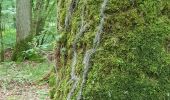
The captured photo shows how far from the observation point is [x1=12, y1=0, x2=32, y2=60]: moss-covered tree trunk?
48.5ft

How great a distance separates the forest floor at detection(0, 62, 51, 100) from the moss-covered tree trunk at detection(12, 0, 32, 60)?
2.41 metres

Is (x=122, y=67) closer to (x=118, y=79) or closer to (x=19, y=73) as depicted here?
(x=118, y=79)

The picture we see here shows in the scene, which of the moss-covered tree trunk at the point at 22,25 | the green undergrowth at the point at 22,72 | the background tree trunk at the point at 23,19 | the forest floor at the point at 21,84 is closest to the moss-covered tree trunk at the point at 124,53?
the forest floor at the point at 21,84

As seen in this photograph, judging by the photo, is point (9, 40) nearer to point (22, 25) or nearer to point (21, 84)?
point (22, 25)

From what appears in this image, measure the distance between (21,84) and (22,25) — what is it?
19.5 ft

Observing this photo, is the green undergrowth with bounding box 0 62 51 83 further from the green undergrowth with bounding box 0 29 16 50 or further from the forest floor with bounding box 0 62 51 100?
the green undergrowth with bounding box 0 29 16 50

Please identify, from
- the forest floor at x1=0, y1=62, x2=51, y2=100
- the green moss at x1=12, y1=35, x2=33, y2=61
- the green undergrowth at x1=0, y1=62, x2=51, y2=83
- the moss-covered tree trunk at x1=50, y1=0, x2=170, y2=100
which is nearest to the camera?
the moss-covered tree trunk at x1=50, y1=0, x2=170, y2=100

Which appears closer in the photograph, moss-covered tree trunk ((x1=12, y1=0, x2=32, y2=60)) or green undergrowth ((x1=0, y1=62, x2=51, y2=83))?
green undergrowth ((x1=0, y1=62, x2=51, y2=83))

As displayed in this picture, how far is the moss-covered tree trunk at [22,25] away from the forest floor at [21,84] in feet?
7.92

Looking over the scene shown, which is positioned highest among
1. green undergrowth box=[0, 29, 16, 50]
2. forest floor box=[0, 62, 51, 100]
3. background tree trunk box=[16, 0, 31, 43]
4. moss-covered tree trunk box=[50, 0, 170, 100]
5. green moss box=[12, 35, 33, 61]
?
moss-covered tree trunk box=[50, 0, 170, 100]

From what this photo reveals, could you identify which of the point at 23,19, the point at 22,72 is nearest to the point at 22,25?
the point at 23,19

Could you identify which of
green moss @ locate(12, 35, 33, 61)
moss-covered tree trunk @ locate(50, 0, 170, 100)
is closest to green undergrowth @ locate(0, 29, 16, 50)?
green moss @ locate(12, 35, 33, 61)

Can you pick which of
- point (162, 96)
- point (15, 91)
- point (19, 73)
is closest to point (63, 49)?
point (162, 96)

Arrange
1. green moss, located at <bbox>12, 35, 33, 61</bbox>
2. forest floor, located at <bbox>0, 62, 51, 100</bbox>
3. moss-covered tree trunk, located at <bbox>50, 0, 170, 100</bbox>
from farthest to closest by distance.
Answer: green moss, located at <bbox>12, 35, 33, 61</bbox>
forest floor, located at <bbox>0, 62, 51, 100</bbox>
moss-covered tree trunk, located at <bbox>50, 0, 170, 100</bbox>
